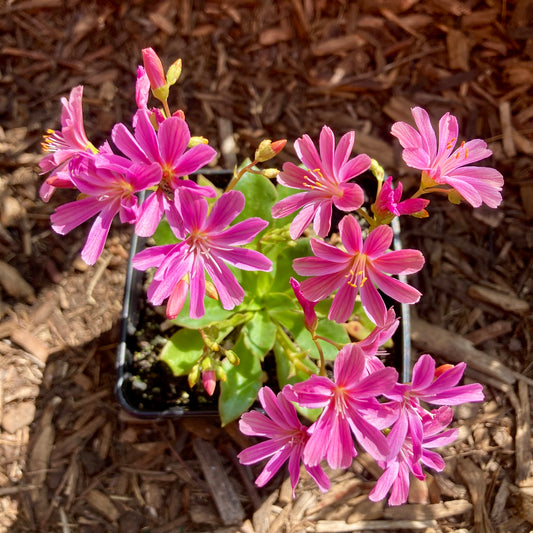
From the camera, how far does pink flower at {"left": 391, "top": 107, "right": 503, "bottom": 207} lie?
1262 millimetres

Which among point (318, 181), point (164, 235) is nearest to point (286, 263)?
point (164, 235)

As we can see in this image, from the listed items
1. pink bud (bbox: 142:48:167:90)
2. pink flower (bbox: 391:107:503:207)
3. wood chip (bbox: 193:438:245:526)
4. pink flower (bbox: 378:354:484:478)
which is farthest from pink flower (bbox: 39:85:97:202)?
wood chip (bbox: 193:438:245:526)

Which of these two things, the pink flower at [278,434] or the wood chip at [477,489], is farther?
the wood chip at [477,489]

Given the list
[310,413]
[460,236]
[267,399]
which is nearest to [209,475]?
[310,413]

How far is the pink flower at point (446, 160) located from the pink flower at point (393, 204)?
0.28 feet

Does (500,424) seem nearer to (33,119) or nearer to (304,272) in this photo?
(304,272)

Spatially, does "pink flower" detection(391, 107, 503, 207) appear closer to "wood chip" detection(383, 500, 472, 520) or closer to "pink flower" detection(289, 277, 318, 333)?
"pink flower" detection(289, 277, 318, 333)

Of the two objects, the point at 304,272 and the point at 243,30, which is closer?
the point at 304,272

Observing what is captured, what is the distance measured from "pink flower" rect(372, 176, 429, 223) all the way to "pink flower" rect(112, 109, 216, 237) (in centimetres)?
37

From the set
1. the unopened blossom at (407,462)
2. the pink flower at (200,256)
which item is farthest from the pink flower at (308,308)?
the unopened blossom at (407,462)

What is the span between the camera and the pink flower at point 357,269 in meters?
1.19

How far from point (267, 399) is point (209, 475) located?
0.88 meters

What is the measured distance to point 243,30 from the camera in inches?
101

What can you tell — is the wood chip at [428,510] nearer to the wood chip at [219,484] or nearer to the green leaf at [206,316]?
the wood chip at [219,484]
